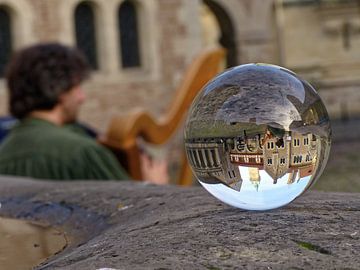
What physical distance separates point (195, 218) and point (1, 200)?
1.15 meters

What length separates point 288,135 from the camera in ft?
6.38

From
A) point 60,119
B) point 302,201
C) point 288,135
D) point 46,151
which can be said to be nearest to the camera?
point 288,135

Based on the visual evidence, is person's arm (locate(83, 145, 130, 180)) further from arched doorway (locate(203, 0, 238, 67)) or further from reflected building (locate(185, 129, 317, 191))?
arched doorway (locate(203, 0, 238, 67))

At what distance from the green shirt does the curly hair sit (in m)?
0.18

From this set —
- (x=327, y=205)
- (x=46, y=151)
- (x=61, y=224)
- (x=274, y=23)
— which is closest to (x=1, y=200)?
(x=61, y=224)

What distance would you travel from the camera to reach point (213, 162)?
78.4 inches

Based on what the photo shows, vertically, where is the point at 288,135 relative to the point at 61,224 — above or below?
above

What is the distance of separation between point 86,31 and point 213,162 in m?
12.0

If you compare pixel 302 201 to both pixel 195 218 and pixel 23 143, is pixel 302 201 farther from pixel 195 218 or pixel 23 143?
pixel 23 143

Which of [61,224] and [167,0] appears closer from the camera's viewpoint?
[61,224]

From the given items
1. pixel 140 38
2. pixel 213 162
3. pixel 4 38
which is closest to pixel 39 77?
pixel 213 162

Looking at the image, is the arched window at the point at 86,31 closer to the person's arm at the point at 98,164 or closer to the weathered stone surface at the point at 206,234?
the person's arm at the point at 98,164

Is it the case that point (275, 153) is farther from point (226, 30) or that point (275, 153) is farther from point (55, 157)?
point (226, 30)

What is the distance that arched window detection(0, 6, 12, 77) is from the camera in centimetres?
1308
